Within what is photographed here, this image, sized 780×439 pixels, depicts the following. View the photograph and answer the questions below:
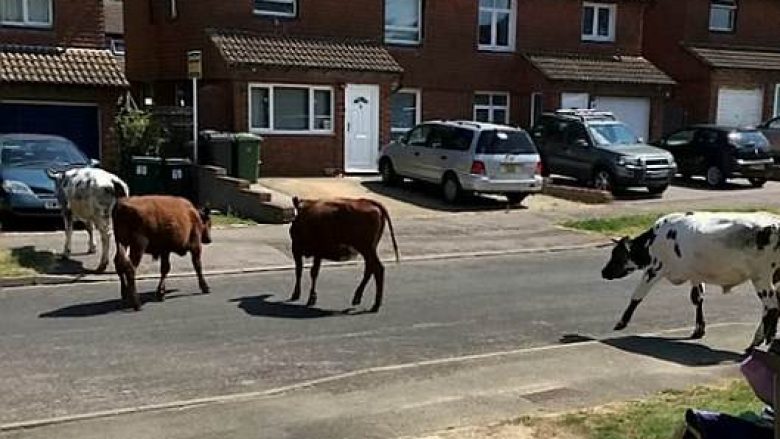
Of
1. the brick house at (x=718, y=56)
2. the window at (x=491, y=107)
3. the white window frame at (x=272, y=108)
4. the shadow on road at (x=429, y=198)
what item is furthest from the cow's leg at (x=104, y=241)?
the brick house at (x=718, y=56)

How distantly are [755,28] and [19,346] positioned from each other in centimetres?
3516

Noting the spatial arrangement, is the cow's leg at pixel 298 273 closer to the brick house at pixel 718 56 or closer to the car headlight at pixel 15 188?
the car headlight at pixel 15 188

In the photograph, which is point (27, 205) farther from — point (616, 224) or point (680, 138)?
point (680, 138)

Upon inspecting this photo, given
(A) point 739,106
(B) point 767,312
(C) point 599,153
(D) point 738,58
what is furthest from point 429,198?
(D) point 738,58

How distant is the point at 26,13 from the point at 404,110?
36.5 ft

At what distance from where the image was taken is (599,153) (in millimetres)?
25375

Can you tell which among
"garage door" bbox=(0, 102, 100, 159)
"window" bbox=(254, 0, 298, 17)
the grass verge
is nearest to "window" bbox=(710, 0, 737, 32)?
"window" bbox=(254, 0, 298, 17)

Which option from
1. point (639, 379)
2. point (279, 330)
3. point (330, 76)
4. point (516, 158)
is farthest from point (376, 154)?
point (639, 379)

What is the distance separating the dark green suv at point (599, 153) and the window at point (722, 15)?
1294 cm

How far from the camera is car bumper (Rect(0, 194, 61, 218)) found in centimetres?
1752

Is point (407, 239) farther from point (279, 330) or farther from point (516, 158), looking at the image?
point (279, 330)

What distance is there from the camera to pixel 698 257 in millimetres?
9750

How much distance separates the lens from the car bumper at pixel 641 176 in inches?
974

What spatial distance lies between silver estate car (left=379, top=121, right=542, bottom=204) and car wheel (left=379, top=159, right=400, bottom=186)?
4.04 ft
